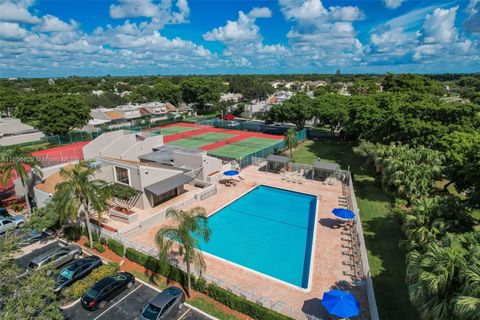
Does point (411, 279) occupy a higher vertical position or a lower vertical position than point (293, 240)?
→ higher

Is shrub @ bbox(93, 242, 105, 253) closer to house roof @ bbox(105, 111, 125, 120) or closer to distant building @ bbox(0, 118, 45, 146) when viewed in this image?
distant building @ bbox(0, 118, 45, 146)

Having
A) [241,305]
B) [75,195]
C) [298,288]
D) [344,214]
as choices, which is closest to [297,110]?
[344,214]

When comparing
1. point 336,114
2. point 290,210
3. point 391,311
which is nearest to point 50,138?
point 290,210

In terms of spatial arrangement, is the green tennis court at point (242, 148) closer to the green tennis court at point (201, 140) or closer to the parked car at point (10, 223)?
the green tennis court at point (201, 140)

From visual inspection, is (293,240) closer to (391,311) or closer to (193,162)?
(391,311)

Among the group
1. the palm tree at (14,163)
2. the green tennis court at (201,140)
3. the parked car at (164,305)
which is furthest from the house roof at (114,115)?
the parked car at (164,305)

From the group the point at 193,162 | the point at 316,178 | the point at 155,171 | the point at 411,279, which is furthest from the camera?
the point at 316,178

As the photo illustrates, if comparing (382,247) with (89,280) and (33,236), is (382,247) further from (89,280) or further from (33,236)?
(33,236)
